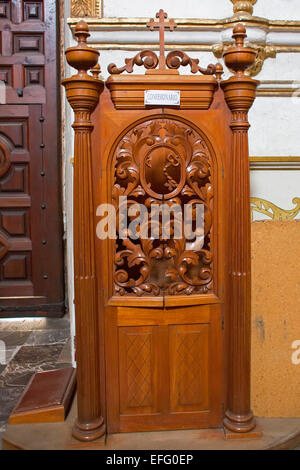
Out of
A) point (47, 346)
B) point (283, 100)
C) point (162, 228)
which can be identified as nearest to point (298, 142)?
point (283, 100)

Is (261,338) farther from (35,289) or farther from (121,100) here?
(35,289)

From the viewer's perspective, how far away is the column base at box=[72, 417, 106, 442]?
1.80 m

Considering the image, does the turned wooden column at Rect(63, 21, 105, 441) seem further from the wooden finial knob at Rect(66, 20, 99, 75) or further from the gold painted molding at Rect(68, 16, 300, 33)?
the gold painted molding at Rect(68, 16, 300, 33)

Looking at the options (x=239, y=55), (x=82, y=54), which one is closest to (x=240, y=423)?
(x=239, y=55)

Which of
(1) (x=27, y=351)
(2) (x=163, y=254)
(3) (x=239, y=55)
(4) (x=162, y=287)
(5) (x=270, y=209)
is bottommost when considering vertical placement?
(1) (x=27, y=351)

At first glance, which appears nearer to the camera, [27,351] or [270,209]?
[270,209]

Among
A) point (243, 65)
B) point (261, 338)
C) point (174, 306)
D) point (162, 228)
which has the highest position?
point (243, 65)

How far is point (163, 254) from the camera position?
1.83m

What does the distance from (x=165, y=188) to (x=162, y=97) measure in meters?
0.36

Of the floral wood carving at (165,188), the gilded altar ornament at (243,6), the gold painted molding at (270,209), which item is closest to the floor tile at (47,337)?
the floral wood carving at (165,188)

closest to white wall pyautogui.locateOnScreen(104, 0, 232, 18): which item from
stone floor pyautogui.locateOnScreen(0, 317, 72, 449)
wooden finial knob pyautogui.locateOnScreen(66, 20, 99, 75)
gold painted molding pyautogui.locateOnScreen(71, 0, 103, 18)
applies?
gold painted molding pyautogui.locateOnScreen(71, 0, 103, 18)

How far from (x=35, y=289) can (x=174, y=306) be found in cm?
230

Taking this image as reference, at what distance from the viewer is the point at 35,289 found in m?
3.86

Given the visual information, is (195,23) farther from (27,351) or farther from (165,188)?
(27,351)
